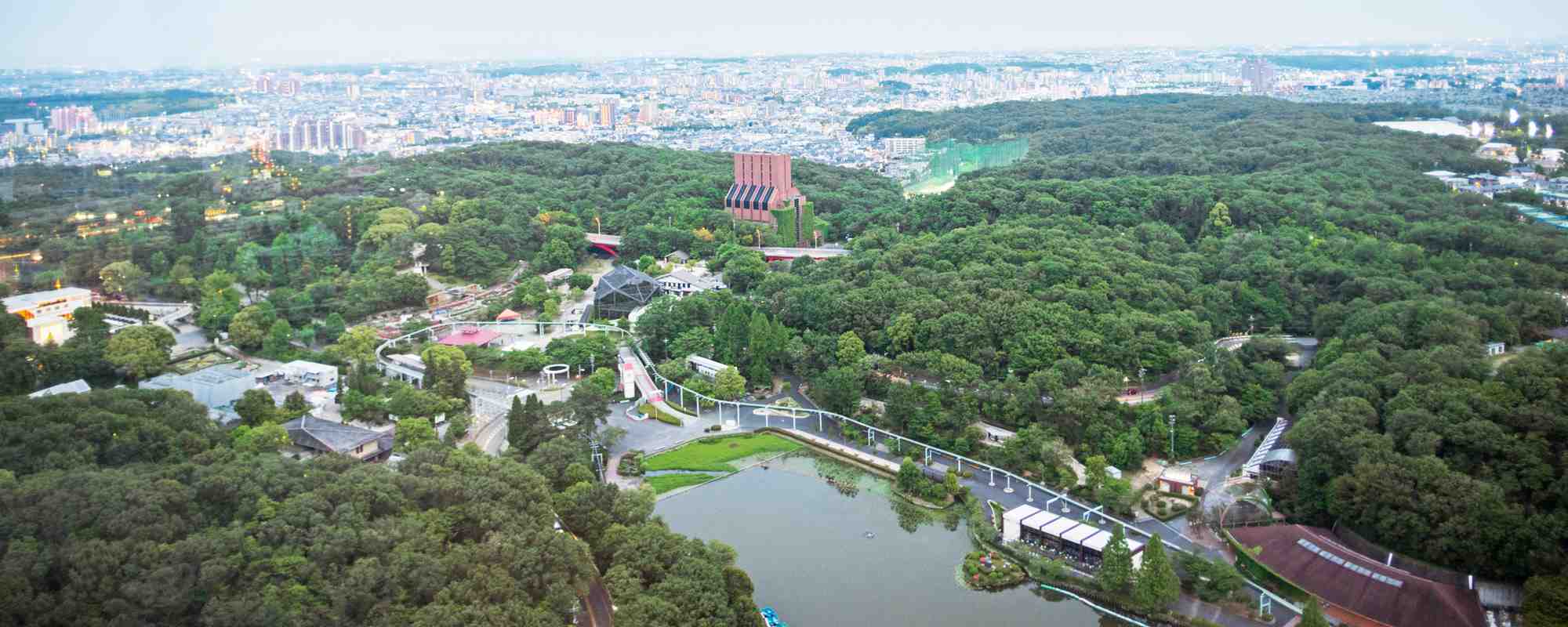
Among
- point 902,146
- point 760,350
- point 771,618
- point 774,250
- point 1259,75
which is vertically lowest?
point 771,618

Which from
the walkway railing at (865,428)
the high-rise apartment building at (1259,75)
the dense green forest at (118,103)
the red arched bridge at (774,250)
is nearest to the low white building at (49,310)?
the walkway railing at (865,428)

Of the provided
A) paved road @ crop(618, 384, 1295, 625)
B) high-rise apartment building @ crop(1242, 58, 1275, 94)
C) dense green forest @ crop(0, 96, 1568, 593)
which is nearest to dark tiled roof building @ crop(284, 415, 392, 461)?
dense green forest @ crop(0, 96, 1568, 593)

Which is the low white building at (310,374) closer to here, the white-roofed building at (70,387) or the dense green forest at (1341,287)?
the white-roofed building at (70,387)

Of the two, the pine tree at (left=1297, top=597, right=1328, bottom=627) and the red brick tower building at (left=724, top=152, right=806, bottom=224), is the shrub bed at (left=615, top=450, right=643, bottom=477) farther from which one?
the red brick tower building at (left=724, top=152, right=806, bottom=224)

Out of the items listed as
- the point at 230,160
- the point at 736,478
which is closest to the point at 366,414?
the point at 736,478

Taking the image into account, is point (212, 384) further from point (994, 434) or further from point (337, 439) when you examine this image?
point (994, 434)

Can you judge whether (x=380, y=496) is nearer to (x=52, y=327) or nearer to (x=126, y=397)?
(x=126, y=397)

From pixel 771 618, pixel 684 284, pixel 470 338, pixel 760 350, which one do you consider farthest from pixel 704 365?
pixel 771 618
